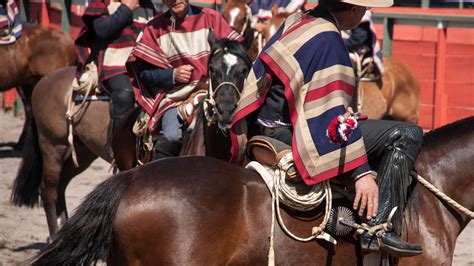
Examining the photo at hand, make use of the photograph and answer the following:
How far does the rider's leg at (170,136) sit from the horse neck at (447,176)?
245 cm

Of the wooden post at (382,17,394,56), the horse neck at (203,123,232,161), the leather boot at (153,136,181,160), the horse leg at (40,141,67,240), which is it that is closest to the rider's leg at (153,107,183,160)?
the leather boot at (153,136,181,160)

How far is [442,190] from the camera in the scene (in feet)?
16.1

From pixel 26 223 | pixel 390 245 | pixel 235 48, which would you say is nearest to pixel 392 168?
pixel 390 245

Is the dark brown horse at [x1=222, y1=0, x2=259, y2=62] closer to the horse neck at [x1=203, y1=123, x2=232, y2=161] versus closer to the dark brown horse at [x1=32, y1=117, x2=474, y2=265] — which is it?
the horse neck at [x1=203, y1=123, x2=232, y2=161]

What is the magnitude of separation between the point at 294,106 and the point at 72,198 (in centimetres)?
607

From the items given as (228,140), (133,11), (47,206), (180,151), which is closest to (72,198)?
(47,206)

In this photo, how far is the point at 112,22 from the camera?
848cm

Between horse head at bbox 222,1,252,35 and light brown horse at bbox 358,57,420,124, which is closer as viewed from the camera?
horse head at bbox 222,1,252,35

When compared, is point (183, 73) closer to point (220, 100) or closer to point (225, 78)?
point (225, 78)

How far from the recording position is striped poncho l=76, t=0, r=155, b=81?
341 inches

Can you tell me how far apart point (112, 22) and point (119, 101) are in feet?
2.29

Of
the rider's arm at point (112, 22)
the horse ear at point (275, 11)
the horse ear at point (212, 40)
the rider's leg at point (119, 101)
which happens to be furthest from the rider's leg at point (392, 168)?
the horse ear at point (275, 11)

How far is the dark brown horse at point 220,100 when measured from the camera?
620 centimetres

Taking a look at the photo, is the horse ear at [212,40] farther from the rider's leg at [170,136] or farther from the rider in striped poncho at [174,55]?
the rider's leg at [170,136]
